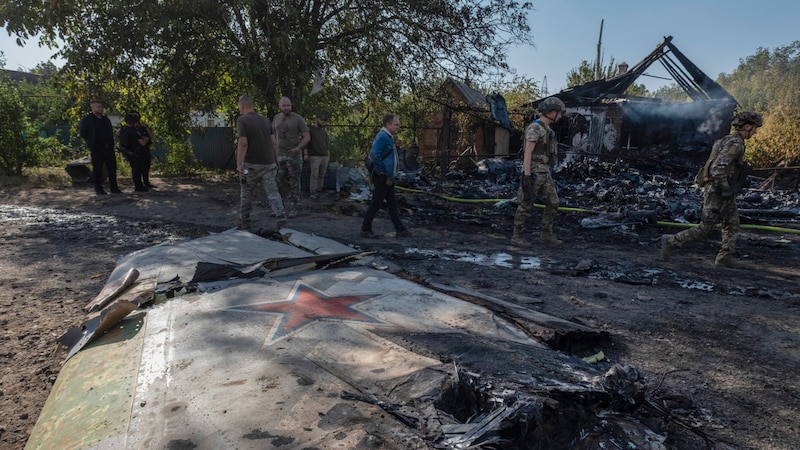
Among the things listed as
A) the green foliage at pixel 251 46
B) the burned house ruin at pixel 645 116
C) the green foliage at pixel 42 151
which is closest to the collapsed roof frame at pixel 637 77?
the burned house ruin at pixel 645 116

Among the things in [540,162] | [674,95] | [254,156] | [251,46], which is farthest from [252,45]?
[674,95]

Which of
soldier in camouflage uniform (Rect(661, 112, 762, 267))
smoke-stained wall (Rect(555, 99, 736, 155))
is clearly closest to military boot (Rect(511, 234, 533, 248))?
soldier in camouflage uniform (Rect(661, 112, 762, 267))

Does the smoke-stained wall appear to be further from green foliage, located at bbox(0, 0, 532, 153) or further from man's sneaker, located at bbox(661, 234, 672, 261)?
man's sneaker, located at bbox(661, 234, 672, 261)

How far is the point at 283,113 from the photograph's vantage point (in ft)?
23.8

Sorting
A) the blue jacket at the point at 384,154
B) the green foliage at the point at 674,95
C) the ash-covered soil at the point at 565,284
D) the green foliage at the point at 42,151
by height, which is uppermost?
the green foliage at the point at 674,95

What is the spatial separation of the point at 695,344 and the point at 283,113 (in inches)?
238

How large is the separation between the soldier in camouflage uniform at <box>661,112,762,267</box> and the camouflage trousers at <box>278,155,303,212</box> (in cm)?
525

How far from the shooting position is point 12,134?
1174 centimetres

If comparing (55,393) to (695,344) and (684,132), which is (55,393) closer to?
(695,344)

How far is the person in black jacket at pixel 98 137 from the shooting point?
9219mm

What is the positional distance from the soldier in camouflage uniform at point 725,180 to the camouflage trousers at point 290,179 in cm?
525

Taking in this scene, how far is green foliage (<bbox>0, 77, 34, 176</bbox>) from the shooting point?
11.6m

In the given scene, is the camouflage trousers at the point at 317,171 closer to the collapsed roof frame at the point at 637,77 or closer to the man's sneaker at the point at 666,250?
the man's sneaker at the point at 666,250

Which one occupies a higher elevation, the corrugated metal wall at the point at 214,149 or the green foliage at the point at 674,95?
the green foliage at the point at 674,95
